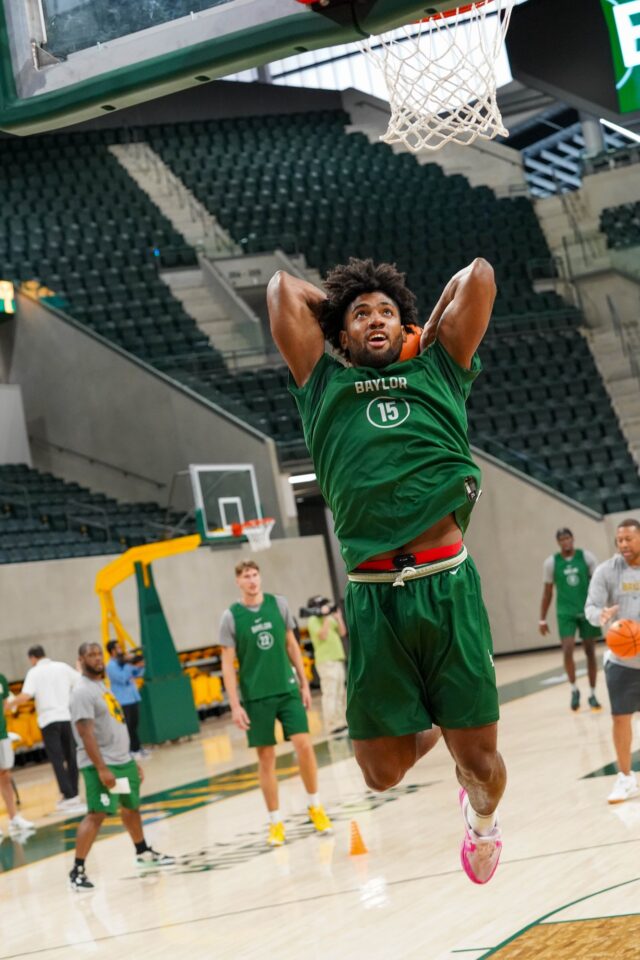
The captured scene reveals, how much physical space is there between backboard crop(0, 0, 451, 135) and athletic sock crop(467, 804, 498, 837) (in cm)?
284

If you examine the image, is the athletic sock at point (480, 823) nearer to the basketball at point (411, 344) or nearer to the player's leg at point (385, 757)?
the player's leg at point (385, 757)

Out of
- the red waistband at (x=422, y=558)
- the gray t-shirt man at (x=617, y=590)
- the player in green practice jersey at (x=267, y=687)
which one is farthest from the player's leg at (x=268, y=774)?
the red waistband at (x=422, y=558)

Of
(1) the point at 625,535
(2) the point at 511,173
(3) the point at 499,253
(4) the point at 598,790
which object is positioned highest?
(2) the point at 511,173

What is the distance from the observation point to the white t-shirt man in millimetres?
13305

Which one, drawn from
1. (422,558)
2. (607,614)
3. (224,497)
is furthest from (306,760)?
(224,497)

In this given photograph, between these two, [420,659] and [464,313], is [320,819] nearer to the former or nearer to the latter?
[420,659]

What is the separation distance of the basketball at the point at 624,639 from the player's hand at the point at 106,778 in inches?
131

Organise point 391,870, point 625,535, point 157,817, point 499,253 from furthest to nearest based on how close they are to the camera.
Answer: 1. point 499,253
2. point 157,817
3. point 625,535
4. point 391,870

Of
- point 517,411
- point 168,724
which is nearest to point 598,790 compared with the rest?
point 168,724

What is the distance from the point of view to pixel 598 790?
891 cm

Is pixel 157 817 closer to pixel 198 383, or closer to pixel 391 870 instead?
pixel 391 870

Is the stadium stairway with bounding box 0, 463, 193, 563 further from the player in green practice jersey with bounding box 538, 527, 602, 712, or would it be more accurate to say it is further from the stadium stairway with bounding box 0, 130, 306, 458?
the player in green practice jersey with bounding box 538, 527, 602, 712

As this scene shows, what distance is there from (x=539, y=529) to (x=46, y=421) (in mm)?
9431

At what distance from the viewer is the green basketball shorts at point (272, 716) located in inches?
350
